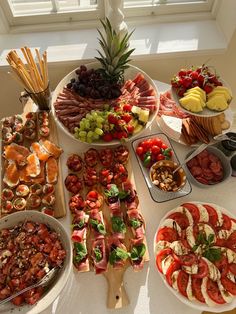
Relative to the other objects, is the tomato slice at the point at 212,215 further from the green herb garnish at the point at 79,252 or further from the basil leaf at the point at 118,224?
the green herb garnish at the point at 79,252

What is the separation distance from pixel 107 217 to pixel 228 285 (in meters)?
0.51

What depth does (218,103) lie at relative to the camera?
124cm

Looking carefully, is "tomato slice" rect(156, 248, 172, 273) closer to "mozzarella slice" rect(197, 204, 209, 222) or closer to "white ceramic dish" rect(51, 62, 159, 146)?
"mozzarella slice" rect(197, 204, 209, 222)

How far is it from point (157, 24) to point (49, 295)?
63.5 inches

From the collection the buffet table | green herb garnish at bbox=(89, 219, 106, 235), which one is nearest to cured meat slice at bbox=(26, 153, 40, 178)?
the buffet table

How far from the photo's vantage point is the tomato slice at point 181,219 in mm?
1188

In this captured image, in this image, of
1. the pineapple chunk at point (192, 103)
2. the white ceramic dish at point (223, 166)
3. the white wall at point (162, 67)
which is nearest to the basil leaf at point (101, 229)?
the white ceramic dish at point (223, 166)

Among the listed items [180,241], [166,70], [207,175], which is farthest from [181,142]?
[166,70]

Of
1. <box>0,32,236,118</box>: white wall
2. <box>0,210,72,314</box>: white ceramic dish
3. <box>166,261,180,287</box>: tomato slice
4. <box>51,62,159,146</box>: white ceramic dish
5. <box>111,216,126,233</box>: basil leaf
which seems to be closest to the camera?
<box>0,210,72,314</box>: white ceramic dish

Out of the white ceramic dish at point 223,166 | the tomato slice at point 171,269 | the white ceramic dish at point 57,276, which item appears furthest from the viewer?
the white ceramic dish at point 223,166

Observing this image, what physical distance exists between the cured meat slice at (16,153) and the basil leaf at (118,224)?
488 millimetres

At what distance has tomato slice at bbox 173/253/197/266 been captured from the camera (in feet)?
3.54

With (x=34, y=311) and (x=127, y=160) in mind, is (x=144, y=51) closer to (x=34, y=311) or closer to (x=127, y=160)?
(x=127, y=160)

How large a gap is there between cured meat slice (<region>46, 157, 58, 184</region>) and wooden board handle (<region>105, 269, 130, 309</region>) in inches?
18.3
